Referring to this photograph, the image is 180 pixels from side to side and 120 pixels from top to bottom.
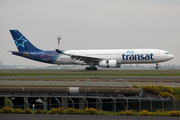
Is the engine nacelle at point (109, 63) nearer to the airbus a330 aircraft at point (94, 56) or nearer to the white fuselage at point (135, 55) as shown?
the airbus a330 aircraft at point (94, 56)

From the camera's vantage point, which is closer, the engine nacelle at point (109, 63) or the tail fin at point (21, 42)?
the engine nacelle at point (109, 63)

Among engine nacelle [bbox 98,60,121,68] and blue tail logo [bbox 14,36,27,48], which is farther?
blue tail logo [bbox 14,36,27,48]

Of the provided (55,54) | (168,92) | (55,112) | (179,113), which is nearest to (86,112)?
(55,112)

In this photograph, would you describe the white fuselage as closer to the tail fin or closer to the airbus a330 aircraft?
the airbus a330 aircraft

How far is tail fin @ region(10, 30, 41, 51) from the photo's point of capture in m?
59.9

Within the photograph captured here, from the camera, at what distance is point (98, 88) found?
879 inches

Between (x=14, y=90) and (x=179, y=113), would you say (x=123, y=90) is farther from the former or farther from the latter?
(x=14, y=90)

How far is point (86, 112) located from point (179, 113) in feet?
21.0

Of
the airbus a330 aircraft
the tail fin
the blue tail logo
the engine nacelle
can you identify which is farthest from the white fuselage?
the blue tail logo

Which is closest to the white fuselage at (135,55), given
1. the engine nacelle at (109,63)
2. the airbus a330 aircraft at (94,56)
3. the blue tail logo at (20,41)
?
the airbus a330 aircraft at (94,56)

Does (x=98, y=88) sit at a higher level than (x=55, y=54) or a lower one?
lower

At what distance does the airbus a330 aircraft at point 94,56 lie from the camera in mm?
51031

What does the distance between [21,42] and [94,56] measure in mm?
20396

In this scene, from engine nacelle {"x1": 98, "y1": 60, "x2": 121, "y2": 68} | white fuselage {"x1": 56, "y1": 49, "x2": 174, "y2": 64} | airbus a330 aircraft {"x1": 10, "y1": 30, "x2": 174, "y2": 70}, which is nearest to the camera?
engine nacelle {"x1": 98, "y1": 60, "x2": 121, "y2": 68}
